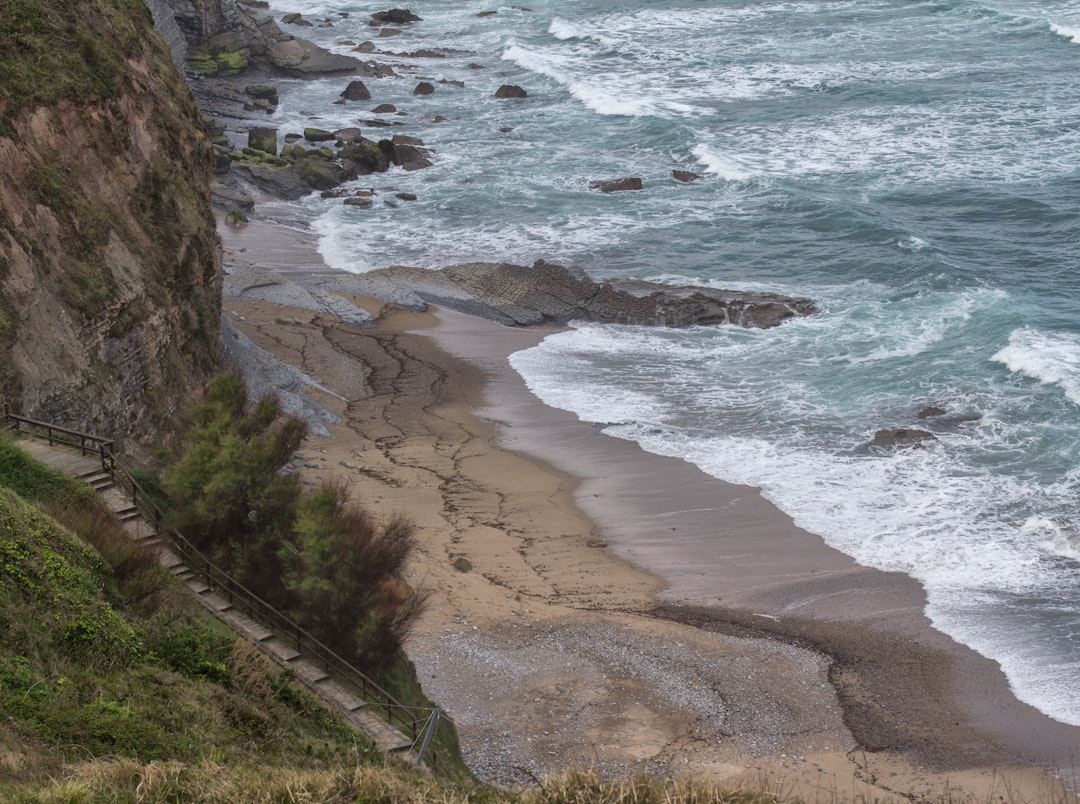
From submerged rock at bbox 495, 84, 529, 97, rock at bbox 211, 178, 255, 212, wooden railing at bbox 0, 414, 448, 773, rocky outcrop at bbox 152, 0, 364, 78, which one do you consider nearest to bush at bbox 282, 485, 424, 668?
wooden railing at bbox 0, 414, 448, 773

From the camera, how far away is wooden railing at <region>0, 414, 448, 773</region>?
45.9 ft

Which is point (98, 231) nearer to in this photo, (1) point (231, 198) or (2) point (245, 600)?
(2) point (245, 600)

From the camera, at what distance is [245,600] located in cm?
1483

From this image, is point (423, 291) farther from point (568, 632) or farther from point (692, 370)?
point (568, 632)

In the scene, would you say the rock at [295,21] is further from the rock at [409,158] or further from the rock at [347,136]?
the rock at [409,158]

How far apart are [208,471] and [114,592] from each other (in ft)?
10.8

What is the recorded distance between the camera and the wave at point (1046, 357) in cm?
2725

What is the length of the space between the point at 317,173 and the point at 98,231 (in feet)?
86.0

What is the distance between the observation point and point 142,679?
11.6m

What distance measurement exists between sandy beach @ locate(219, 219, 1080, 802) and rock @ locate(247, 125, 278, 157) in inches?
869

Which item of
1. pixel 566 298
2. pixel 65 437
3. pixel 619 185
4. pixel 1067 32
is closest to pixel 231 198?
pixel 619 185

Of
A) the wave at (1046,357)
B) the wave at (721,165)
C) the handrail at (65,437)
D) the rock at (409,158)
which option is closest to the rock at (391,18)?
the rock at (409,158)

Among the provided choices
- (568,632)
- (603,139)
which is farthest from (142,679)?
(603,139)

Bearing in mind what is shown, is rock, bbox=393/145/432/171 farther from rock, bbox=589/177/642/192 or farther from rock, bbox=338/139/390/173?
rock, bbox=589/177/642/192
